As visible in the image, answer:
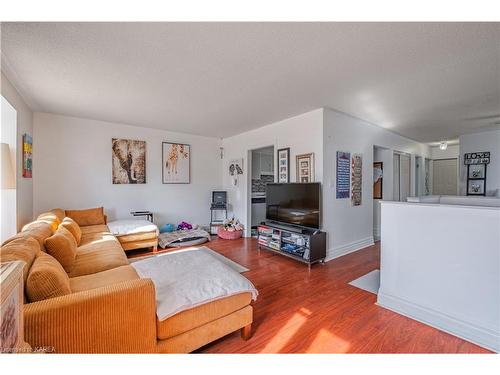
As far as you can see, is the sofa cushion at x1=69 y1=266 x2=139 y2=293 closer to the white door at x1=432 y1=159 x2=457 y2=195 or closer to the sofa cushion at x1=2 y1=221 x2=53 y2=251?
the sofa cushion at x1=2 y1=221 x2=53 y2=251

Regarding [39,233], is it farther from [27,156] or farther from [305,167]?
[305,167]

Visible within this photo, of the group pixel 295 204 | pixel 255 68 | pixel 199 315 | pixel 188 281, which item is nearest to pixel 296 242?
pixel 295 204

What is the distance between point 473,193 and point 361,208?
11.0 feet

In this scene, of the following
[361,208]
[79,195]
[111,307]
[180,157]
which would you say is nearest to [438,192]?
[361,208]

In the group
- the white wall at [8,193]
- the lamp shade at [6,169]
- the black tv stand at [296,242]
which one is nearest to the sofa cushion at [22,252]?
the lamp shade at [6,169]

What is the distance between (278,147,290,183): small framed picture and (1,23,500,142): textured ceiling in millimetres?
672

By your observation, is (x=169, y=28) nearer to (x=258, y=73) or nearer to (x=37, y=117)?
(x=258, y=73)

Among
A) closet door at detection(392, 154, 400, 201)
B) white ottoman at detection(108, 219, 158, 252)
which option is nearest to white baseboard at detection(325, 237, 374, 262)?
closet door at detection(392, 154, 400, 201)

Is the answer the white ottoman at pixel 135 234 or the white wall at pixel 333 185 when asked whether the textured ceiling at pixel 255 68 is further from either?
the white ottoman at pixel 135 234

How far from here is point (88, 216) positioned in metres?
3.63

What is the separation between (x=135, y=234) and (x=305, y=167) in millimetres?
3023

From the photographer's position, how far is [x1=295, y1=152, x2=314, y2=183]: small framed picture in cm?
332

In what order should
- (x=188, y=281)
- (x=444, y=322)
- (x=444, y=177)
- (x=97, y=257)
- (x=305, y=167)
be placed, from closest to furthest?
1. (x=188, y=281)
2. (x=444, y=322)
3. (x=97, y=257)
4. (x=305, y=167)
5. (x=444, y=177)

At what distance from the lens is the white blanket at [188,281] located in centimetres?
133
